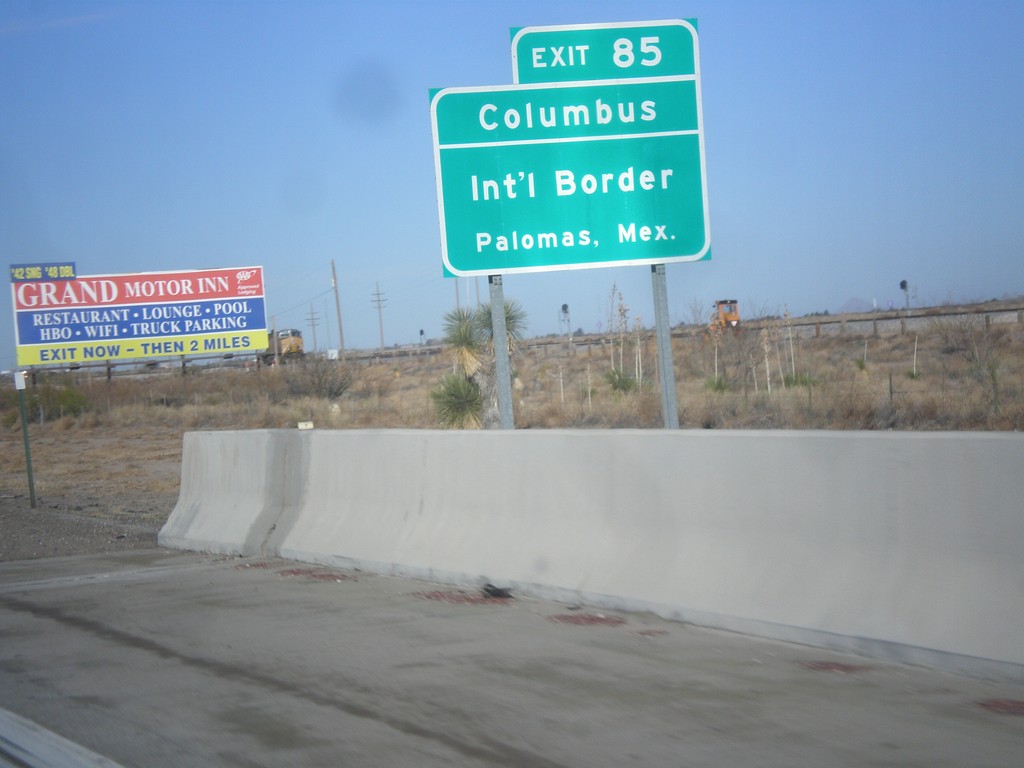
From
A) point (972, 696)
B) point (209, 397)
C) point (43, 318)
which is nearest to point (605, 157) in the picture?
point (972, 696)

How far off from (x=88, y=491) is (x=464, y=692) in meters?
21.4

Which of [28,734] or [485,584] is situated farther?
[485,584]

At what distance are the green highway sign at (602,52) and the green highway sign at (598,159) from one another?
0.03 feet

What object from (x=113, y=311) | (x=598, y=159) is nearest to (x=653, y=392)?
(x=598, y=159)

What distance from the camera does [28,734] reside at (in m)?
5.62

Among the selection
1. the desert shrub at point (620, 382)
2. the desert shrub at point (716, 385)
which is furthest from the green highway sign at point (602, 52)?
the desert shrub at point (620, 382)

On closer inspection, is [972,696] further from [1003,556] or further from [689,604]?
[689,604]

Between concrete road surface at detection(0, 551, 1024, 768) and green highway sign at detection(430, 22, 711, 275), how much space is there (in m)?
4.22

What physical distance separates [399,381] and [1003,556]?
59022mm

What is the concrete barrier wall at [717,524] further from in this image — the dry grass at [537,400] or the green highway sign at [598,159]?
the dry grass at [537,400]

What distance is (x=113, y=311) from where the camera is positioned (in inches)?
1959

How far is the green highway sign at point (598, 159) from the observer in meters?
11.4

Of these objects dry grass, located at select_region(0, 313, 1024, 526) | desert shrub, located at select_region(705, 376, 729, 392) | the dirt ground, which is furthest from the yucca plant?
desert shrub, located at select_region(705, 376, 729, 392)

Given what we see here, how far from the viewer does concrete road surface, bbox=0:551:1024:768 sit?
4941 millimetres
